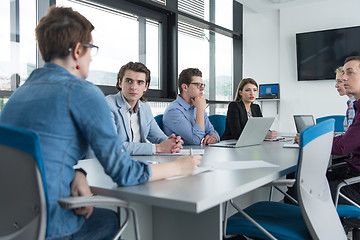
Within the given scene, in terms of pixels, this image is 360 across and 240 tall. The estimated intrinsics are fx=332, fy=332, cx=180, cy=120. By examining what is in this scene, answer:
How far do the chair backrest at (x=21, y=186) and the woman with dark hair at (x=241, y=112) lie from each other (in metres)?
2.45

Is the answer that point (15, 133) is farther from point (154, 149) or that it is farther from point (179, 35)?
point (179, 35)

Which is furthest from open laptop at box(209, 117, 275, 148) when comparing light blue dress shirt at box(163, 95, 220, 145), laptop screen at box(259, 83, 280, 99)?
laptop screen at box(259, 83, 280, 99)

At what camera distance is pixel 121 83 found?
266cm

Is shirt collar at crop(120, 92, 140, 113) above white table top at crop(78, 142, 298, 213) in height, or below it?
above

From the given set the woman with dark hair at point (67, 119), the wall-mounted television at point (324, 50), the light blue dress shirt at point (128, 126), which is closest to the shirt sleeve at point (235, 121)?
the light blue dress shirt at point (128, 126)

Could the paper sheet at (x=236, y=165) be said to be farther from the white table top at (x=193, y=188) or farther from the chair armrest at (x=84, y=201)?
the chair armrest at (x=84, y=201)

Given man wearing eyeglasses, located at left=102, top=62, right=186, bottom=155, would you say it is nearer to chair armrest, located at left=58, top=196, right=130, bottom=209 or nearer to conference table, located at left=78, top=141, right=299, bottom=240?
conference table, located at left=78, top=141, right=299, bottom=240

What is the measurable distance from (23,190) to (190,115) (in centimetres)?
216

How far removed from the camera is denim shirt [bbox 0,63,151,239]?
1.09 metres

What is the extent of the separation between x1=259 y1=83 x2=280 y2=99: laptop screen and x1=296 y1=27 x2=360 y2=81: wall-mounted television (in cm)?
47

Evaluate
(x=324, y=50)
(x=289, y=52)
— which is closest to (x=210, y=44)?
(x=289, y=52)

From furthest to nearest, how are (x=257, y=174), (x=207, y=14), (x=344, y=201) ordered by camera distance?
(x=207, y=14) < (x=344, y=201) < (x=257, y=174)

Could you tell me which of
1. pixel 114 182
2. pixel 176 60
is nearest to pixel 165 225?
Answer: pixel 114 182

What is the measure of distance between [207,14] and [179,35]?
2.82 ft
